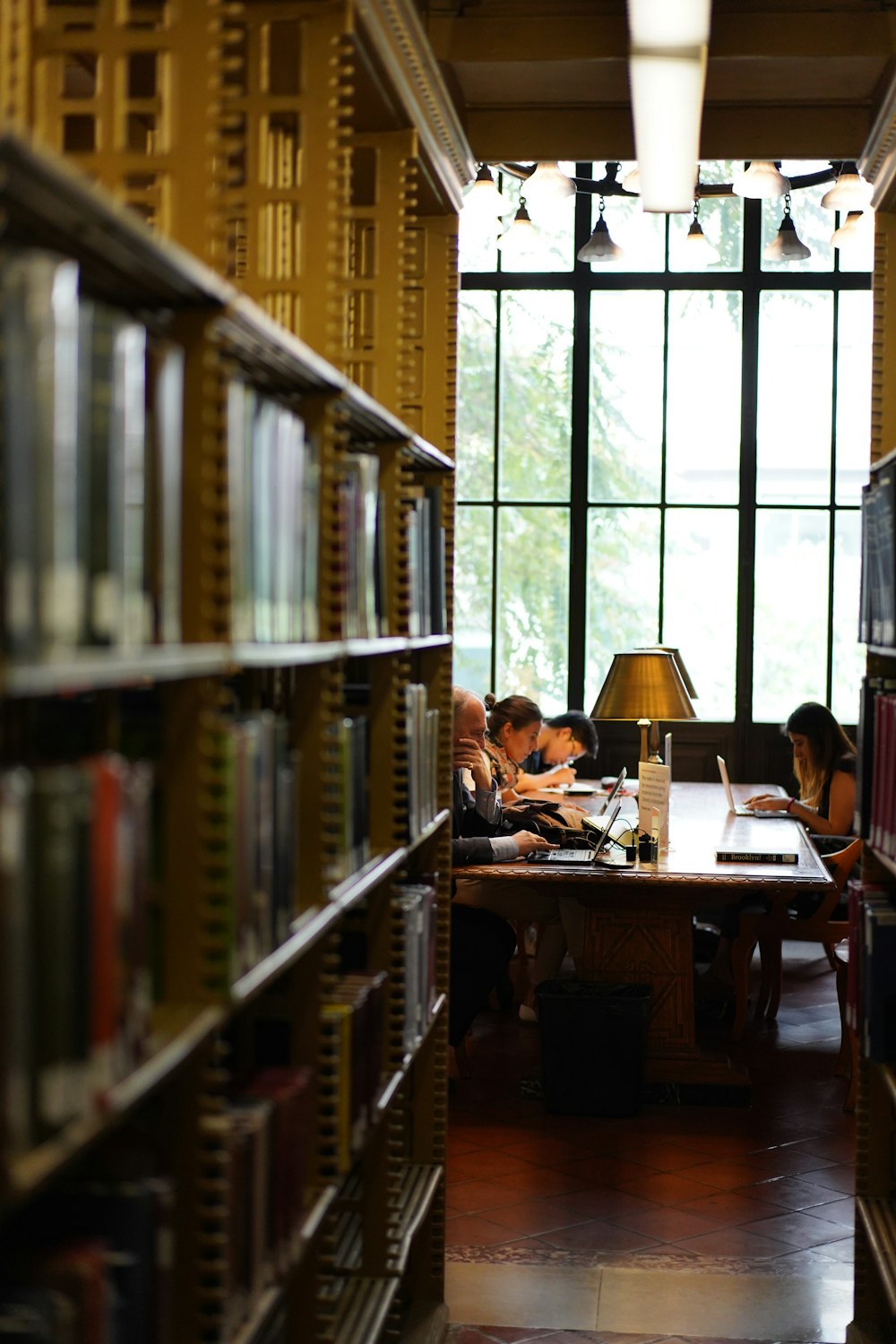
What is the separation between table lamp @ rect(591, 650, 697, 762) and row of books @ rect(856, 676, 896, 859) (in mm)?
2324

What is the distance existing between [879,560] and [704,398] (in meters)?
6.54

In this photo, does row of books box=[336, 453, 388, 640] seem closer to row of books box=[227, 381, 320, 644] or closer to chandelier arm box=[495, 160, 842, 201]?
row of books box=[227, 381, 320, 644]

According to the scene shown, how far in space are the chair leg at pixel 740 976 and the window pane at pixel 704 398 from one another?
4087 millimetres

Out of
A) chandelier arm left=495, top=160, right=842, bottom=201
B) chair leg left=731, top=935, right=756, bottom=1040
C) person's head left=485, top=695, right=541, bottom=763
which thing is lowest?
chair leg left=731, top=935, right=756, bottom=1040

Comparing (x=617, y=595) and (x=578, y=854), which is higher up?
(x=617, y=595)

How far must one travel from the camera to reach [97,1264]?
1310 millimetres

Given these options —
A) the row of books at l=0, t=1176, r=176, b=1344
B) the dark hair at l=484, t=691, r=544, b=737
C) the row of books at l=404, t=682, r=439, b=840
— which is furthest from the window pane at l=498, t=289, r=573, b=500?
the row of books at l=0, t=1176, r=176, b=1344

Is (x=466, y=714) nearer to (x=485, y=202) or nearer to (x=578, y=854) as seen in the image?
(x=578, y=854)

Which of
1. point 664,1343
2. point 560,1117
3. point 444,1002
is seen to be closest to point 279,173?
point 444,1002

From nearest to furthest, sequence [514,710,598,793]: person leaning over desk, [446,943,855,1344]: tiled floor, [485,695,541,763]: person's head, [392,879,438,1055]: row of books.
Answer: [392,879,438,1055]: row of books
[446,943,855,1344]: tiled floor
[485,695,541,763]: person's head
[514,710,598,793]: person leaning over desk

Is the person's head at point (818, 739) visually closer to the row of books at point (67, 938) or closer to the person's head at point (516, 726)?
the person's head at point (516, 726)

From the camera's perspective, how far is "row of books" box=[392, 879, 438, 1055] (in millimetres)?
2787

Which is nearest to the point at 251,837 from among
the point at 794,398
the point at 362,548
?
the point at 362,548

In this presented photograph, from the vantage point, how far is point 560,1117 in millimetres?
4891
